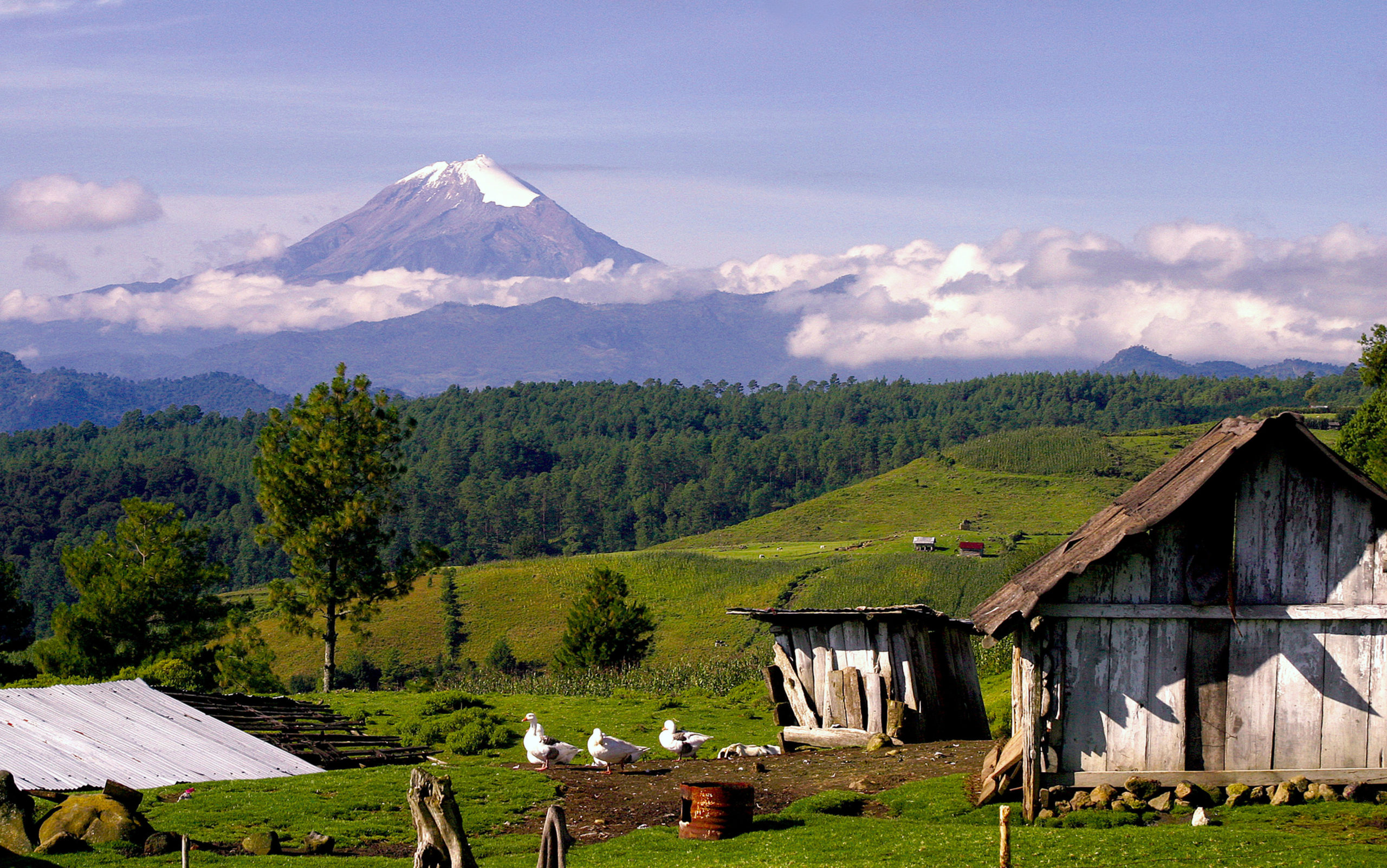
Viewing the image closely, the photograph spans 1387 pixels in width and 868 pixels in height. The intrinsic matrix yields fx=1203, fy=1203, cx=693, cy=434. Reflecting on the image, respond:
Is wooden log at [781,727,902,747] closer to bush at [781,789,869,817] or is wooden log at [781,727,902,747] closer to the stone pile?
bush at [781,789,869,817]

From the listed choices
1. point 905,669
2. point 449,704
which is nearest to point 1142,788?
point 905,669

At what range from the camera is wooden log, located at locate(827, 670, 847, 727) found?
24.2 metres

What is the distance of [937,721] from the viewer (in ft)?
→ 77.9

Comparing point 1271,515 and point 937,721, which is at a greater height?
point 1271,515

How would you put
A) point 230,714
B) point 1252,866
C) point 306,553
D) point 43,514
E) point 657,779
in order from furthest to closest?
point 43,514, point 306,553, point 230,714, point 657,779, point 1252,866

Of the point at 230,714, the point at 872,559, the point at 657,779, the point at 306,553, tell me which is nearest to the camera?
the point at 657,779

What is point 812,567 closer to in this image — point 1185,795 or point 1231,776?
point 1231,776

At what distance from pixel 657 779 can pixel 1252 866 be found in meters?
12.0

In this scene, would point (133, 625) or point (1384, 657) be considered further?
point (133, 625)

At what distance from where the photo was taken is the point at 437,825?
36.5 ft

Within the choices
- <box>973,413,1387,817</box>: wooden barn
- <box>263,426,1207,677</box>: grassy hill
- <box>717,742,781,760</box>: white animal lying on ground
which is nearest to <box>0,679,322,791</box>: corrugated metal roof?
<box>717,742,781,760</box>: white animal lying on ground

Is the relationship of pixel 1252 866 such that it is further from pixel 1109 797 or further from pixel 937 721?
pixel 937 721

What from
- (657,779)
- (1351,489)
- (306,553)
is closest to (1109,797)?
(1351,489)

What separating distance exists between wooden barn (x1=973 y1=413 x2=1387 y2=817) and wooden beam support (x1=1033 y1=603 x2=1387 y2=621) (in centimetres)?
2
